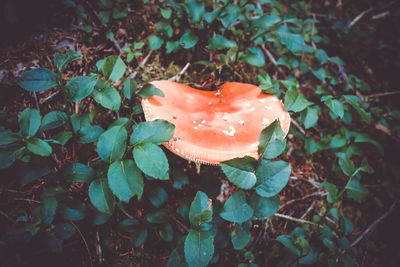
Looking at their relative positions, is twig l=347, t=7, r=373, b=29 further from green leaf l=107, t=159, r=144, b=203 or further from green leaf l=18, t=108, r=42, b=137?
green leaf l=18, t=108, r=42, b=137

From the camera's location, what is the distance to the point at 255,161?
4.99 ft

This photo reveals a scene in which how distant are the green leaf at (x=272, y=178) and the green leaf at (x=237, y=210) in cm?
13

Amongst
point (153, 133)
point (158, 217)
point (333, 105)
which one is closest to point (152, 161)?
point (153, 133)

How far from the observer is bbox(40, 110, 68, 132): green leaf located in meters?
1.62

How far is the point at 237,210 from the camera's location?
5.03 feet

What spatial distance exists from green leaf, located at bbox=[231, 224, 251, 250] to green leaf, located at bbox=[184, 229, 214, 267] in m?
0.37

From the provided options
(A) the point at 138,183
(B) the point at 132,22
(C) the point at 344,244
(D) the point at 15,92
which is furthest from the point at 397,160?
(D) the point at 15,92

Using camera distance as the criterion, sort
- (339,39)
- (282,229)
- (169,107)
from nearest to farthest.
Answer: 1. (169,107)
2. (282,229)
3. (339,39)

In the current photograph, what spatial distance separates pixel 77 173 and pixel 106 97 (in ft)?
1.80

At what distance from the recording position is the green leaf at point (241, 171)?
1462 millimetres

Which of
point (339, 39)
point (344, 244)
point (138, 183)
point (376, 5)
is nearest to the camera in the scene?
point (138, 183)

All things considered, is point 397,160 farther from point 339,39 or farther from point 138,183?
point 138,183

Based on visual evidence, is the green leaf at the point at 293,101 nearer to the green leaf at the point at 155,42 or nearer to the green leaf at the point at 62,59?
the green leaf at the point at 155,42

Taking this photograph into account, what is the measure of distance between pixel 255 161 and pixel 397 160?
2697 mm
